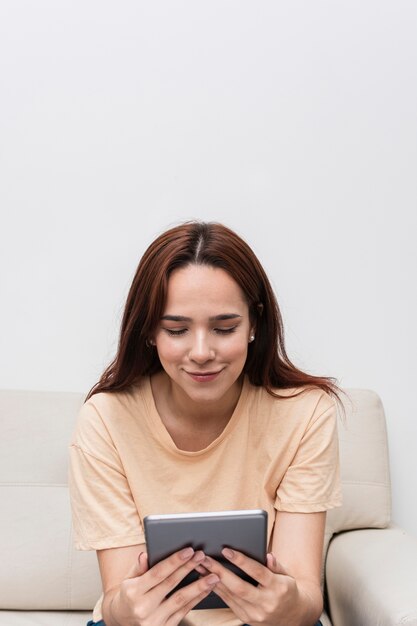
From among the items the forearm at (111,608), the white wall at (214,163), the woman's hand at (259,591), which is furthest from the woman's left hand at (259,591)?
the white wall at (214,163)

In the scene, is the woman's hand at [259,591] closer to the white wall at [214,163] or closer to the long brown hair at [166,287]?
the long brown hair at [166,287]

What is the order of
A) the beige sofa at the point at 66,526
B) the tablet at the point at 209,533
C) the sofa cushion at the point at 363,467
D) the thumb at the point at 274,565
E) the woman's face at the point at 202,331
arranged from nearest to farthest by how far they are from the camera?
the tablet at the point at 209,533 → the thumb at the point at 274,565 → the woman's face at the point at 202,331 → the beige sofa at the point at 66,526 → the sofa cushion at the point at 363,467

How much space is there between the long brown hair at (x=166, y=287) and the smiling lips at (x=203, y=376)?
11cm

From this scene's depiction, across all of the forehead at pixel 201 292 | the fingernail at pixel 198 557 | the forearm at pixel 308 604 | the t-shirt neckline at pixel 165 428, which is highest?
the forehead at pixel 201 292

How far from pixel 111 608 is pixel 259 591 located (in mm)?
254

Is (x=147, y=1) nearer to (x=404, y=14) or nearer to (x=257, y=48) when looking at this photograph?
(x=257, y=48)

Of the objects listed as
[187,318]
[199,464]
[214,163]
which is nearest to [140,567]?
[199,464]

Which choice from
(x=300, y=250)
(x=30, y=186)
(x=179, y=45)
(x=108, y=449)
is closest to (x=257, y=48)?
(x=179, y=45)

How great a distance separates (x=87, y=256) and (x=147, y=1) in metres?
0.67

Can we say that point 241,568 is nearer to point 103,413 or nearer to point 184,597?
point 184,597

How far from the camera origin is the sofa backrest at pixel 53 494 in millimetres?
1866

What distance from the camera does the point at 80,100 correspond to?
7.31 ft

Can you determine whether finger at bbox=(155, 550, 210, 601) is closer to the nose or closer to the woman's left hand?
the woman's left hand

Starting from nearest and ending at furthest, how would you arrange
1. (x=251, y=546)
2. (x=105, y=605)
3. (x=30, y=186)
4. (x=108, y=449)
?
1. (x=251, y=546)
2. (x=105, y=605)
3. (x=108, y=449)
4. (x=30, y=186)
